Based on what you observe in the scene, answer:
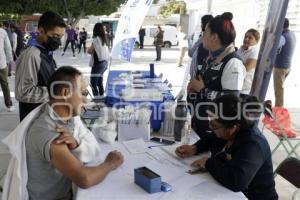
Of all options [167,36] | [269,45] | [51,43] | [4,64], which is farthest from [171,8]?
[51,43]

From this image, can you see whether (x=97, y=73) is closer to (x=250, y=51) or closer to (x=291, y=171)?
(x=250, y=51)

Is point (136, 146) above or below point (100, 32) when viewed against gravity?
below

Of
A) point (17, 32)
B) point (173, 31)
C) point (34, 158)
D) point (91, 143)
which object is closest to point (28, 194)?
point (34, 158)

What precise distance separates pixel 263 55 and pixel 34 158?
1.93 meters

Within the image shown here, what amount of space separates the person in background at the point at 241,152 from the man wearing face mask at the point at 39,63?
54.7 inches

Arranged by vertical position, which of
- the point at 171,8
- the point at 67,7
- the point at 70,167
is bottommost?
the point at 70,167

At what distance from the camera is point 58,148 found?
1.65 meters

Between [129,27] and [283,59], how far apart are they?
2.85 meters

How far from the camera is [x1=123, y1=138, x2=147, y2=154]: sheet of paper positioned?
7.05 feet

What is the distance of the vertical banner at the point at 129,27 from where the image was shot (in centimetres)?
445

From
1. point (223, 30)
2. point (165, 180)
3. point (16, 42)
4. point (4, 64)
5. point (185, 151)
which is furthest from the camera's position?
point (16, 42)

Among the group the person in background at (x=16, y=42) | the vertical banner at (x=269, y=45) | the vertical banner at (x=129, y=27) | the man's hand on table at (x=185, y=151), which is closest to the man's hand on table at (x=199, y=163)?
the man's hand on table at (x=185, y=151)

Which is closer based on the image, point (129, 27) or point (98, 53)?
point (129, 27)

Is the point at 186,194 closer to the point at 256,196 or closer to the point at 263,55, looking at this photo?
the point at 256,196
